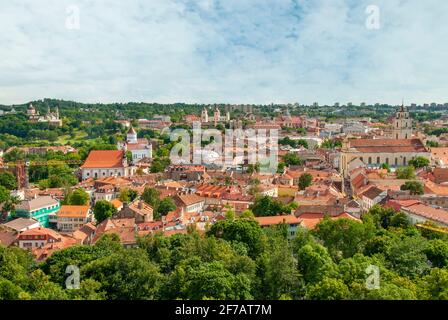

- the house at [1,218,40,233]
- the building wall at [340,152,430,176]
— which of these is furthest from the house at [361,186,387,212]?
the building wall at [340,152,430,176]

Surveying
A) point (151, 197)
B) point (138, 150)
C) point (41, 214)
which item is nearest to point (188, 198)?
point (151, 197)

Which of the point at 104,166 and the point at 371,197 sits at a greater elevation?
the point at 371,197

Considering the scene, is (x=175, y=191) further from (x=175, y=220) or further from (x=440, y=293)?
(x=440, y=293)

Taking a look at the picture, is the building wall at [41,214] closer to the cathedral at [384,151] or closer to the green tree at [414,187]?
the green tree at [414,187]

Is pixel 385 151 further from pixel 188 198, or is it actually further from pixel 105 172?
pixel 105 172

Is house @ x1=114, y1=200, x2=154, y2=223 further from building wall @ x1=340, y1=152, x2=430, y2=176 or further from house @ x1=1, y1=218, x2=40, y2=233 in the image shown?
building wall @ x1=340, y1=152, x2=430, y2=176

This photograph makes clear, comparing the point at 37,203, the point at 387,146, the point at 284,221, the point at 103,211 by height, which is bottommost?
the point at 37,203
